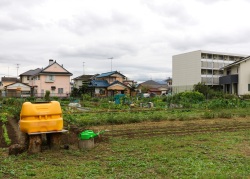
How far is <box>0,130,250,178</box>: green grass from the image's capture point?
174 inches

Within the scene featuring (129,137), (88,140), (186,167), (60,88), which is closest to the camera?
(186,167)

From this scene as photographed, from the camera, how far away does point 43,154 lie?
5.75m

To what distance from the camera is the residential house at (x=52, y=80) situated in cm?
3816

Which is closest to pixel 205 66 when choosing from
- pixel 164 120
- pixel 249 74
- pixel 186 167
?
pixel 249 74

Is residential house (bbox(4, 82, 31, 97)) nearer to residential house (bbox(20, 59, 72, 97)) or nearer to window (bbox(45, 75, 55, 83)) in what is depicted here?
residential house (bbox(20, 59, 72, 97))

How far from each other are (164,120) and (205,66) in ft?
101

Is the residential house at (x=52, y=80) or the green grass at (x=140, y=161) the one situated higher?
the residential house at (x=52, y=80)

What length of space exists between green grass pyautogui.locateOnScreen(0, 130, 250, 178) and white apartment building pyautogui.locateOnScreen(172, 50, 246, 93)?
113 feet

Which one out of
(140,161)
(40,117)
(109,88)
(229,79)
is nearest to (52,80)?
(109,88)

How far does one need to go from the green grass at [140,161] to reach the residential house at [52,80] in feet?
108

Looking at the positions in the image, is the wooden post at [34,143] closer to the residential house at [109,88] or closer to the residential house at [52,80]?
the residential house at [52,80]

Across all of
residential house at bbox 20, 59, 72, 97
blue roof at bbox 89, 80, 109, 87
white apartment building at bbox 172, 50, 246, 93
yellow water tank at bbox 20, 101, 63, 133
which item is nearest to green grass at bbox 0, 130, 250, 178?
yellow water tank at bbox 20, 101, 63, 133

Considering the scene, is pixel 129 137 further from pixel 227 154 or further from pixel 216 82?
pixel 216 82

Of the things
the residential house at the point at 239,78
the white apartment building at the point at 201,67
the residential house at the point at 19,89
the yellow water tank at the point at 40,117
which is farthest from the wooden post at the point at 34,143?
the white apartment building at the point at 201,67
